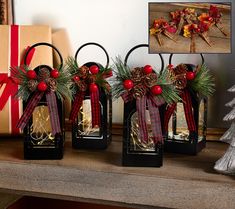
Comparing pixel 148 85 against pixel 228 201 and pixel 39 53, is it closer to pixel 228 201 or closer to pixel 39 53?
pixel 228 201

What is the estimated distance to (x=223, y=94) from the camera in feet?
3.92

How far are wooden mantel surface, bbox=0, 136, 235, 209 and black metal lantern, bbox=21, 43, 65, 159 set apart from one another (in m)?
0.03

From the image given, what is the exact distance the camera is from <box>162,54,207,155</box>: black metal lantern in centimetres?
102

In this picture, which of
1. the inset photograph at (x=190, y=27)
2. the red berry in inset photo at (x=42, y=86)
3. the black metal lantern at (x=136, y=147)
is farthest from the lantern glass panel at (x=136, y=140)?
the inset photograph at (x=190, y=27)

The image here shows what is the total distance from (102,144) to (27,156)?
20 cm

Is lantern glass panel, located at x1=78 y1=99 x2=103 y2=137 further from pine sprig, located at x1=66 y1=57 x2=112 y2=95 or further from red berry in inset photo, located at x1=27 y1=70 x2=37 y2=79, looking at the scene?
red berry in inset photo, located at x1=27 y1=70 x2=37 y2=79

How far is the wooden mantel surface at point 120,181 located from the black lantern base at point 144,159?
0.02 m

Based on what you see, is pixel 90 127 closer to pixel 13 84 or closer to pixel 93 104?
pixel 93 104

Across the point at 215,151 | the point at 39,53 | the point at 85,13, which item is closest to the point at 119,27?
the point at 85,13

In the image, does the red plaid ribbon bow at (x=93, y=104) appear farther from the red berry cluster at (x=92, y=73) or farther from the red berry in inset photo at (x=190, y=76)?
the red berry in inset photo at (x=190, y=76)

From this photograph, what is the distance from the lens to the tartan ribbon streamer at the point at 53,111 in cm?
99

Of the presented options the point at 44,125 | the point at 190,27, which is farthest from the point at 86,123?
the point at 190,27

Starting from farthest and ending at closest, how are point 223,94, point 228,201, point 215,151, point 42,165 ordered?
point 223,94 < point 215,151 < point 42,165 < point 228,201

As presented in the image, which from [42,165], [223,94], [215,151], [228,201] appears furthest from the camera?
[223,94]
